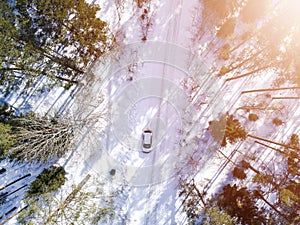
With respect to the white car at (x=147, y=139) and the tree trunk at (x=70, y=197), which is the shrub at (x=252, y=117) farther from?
the tree trunk at (x=70, y=197)

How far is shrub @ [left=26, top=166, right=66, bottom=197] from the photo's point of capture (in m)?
16.5

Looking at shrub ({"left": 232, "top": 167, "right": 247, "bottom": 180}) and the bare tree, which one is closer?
the bare tree

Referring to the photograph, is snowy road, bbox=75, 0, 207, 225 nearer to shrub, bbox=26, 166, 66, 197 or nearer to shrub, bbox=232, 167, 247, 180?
shrub, bbox=26, 166, 66, 197

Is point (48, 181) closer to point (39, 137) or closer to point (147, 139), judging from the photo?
point (39, 137)

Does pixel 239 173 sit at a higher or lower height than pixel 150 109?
lower

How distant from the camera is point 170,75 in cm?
1820

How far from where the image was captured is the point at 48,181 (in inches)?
662

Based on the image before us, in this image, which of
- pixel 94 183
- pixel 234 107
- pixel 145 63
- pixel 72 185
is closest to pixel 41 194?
pixel 72 185

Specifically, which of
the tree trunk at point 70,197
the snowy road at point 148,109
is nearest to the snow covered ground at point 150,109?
the snowy road at point 148,109

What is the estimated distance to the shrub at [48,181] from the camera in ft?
54.3

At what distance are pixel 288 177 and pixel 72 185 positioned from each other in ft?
42.8

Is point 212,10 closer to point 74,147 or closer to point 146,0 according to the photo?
point 146,0

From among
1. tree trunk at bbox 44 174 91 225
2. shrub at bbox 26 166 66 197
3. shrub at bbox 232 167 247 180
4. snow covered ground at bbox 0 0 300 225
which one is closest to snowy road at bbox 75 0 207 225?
snow covered ground at bbox 0 0 300 225

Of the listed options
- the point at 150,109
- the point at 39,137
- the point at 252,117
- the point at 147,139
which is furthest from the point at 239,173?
the point at 39,137
